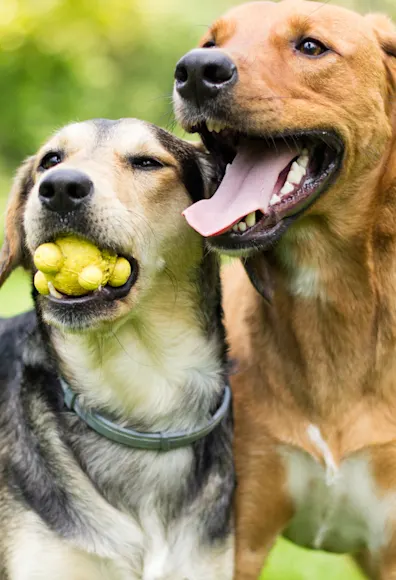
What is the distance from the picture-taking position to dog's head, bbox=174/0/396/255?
3611 mm

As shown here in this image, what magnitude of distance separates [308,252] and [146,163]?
76cm

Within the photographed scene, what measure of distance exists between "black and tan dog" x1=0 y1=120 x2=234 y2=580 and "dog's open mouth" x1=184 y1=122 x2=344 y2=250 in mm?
251

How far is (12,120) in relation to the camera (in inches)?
834

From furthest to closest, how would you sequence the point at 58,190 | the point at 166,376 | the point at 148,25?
the point at 148,25 → the point at 166,376 → the point at 58,190

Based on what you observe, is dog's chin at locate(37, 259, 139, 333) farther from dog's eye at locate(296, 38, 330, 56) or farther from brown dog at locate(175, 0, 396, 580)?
dog's eye at locate(296, 38, 330, 56)

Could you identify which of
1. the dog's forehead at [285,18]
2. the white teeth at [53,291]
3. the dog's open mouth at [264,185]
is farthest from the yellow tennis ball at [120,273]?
the dog's forehead at [285,18]

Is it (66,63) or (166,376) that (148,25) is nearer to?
(66,63)

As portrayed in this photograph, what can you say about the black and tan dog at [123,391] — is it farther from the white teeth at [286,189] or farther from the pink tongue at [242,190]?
the white teeth at [286,189]

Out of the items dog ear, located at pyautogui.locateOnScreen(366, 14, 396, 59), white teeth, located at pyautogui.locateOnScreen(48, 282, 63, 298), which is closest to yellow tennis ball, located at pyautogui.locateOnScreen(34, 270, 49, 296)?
white teeth, located at pyautogui.locateOnScreen(48, 282, 63, 298)

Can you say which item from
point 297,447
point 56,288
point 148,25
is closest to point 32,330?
point 56,288

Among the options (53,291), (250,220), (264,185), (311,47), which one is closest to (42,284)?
(53,291)

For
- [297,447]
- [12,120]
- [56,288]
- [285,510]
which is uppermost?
[56,288]

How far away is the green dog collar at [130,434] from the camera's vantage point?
3920mm

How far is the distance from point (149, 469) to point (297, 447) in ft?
2.10
